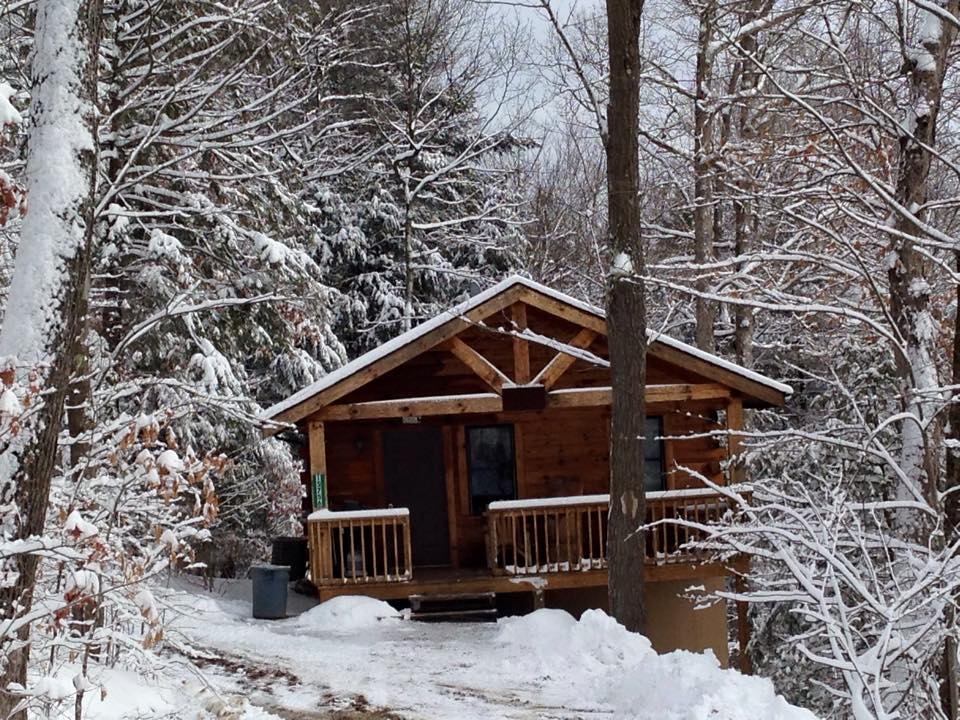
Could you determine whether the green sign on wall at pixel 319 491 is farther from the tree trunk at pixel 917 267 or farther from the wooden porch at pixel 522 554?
the tree trunk at pixel 917 267

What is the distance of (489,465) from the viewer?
17609 mm

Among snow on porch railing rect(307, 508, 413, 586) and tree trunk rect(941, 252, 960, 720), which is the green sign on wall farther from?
tree trunk rect(941, 252, 960, 720)

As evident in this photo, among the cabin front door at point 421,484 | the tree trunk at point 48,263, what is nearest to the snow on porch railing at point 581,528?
the cabin front door at point 421,484

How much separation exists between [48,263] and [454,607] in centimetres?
1041

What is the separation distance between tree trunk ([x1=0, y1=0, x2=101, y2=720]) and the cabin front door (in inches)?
459

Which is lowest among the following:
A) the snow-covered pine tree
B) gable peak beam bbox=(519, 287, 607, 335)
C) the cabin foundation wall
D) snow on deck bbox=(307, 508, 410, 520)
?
the cabin foundation wall

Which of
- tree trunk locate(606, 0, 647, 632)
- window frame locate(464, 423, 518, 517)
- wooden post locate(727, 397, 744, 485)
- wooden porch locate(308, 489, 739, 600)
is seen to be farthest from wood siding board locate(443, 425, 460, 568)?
tree trunk locate(606, 0, 647, 632)

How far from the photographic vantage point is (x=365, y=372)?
15.3 m

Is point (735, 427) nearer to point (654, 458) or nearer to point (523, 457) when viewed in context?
point (654, 458)

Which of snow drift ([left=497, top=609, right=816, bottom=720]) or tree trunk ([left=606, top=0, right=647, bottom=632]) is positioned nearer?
snow drift ([left=497, top=609, right=816, bottom=720])

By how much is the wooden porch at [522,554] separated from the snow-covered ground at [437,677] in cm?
126

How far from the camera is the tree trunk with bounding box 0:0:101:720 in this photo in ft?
18.1

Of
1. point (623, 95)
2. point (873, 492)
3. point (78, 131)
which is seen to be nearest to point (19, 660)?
point (78, 131)

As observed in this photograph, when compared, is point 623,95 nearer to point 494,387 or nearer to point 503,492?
point 494,387
